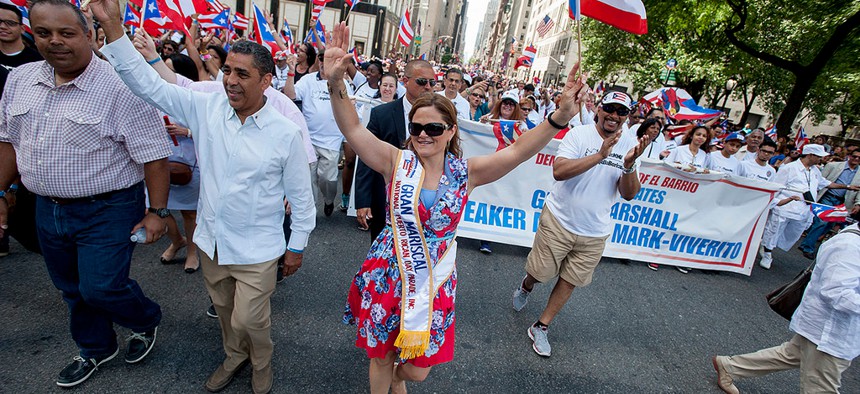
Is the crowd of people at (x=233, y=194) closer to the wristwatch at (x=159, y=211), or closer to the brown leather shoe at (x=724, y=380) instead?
the wristwatch at (x=159, y=211)

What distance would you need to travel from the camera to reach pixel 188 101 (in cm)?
225

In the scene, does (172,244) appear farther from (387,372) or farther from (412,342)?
(412,342)

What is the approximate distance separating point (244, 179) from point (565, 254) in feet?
8.02

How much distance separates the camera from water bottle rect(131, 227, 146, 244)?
7.79 feet

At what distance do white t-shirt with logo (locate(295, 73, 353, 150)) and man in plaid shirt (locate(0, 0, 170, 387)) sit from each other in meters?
2.85

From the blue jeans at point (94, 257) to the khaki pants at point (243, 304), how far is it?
1.36 ft

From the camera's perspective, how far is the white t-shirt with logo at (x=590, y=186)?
3.31 m

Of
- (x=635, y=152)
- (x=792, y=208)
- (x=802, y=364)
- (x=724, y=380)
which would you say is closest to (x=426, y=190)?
(x=635, y=152)

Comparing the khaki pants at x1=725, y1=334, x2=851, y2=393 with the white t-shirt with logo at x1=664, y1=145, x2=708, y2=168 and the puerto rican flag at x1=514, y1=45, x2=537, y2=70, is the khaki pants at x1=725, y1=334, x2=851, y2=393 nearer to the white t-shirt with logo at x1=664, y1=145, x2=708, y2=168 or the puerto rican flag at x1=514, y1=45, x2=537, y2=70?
the white t-shirt with logo at x1=664, y1=145, x2=708, y2=168

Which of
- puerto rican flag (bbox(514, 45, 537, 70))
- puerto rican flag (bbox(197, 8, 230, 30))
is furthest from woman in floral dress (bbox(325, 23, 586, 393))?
puerto rican flag (bbox(514, 45, 537, 70))

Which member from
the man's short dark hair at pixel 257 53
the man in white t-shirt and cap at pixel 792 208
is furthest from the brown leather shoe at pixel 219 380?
the man in white t-shirt and cap at pixel 792 208

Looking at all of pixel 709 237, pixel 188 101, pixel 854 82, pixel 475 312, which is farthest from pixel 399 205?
pixel 854 82

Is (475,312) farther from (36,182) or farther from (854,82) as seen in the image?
(854,82)

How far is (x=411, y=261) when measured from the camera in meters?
2.11
